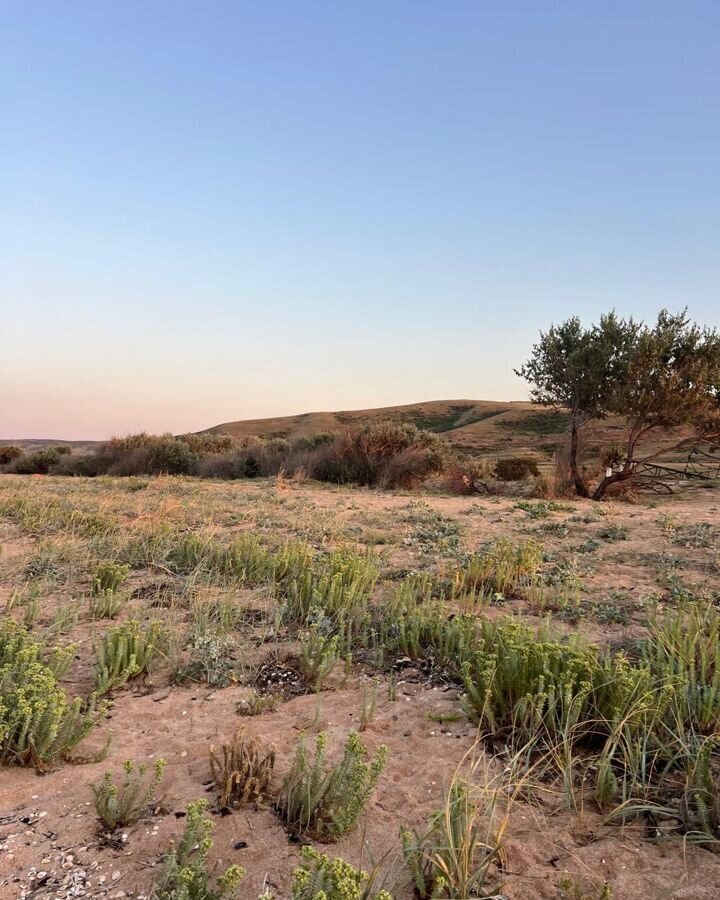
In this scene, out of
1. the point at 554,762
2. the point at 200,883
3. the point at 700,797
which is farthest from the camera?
the point at 554,762

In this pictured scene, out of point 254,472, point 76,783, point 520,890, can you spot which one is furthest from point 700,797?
point 254,472

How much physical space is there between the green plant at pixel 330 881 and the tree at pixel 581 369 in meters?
15.6

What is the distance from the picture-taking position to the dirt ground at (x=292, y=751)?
203 centimetres

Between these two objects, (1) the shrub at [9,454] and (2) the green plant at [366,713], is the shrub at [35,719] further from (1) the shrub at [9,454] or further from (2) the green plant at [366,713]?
(1) the shrub at [9,454]

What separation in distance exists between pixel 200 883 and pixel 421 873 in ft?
2.39

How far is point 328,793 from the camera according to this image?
7.74ft

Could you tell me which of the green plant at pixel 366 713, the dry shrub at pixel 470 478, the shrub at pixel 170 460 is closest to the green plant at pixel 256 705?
the green plant at pixel 366 713

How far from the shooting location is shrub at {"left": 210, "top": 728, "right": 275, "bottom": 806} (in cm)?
243

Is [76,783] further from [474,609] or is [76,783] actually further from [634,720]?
[474,609]

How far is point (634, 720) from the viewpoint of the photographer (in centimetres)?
278

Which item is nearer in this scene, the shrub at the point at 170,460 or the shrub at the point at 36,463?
the shrub at the point at 170,460

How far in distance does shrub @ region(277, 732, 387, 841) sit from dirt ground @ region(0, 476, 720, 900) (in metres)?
0.08

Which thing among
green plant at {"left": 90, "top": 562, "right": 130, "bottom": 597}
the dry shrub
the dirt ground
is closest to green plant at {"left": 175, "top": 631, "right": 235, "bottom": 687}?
the dirt ground

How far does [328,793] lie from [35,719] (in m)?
1.42
